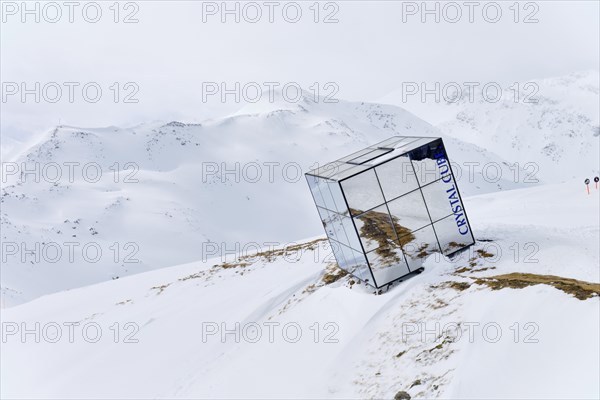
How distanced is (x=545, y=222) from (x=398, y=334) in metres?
10.5

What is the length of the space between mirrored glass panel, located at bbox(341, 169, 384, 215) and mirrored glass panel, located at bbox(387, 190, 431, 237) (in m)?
0.50

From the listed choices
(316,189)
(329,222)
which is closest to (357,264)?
(329,222)

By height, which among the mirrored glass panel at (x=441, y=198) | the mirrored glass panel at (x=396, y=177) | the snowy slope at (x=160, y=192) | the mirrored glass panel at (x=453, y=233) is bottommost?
the snowy slope at (x=160, y=192)

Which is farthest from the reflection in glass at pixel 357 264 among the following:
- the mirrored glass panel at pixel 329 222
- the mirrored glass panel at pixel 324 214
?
the mirrored glass panel at pixel 324 214

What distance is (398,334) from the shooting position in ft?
33.5

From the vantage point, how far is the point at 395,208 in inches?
485

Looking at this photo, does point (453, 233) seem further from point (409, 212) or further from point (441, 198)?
point (409, 212)

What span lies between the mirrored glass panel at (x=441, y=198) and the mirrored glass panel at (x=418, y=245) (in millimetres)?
518

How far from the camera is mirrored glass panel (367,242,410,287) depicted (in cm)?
1238

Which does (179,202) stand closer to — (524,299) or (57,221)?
(57,221)

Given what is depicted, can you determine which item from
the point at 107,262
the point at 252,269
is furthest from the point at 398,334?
the point at 107,262

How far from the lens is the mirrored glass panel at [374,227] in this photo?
40.0 feet

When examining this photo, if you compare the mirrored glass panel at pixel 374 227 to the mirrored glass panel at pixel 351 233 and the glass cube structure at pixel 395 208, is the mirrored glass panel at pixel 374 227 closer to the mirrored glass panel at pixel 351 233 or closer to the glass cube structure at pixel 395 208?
the glass cube structure at pixel 395 208

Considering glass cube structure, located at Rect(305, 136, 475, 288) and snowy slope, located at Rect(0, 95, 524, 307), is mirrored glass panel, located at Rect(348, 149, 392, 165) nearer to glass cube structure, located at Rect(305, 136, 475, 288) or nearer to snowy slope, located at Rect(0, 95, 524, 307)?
glass cube structure, located at Rect(305, 136, 475, 288)
